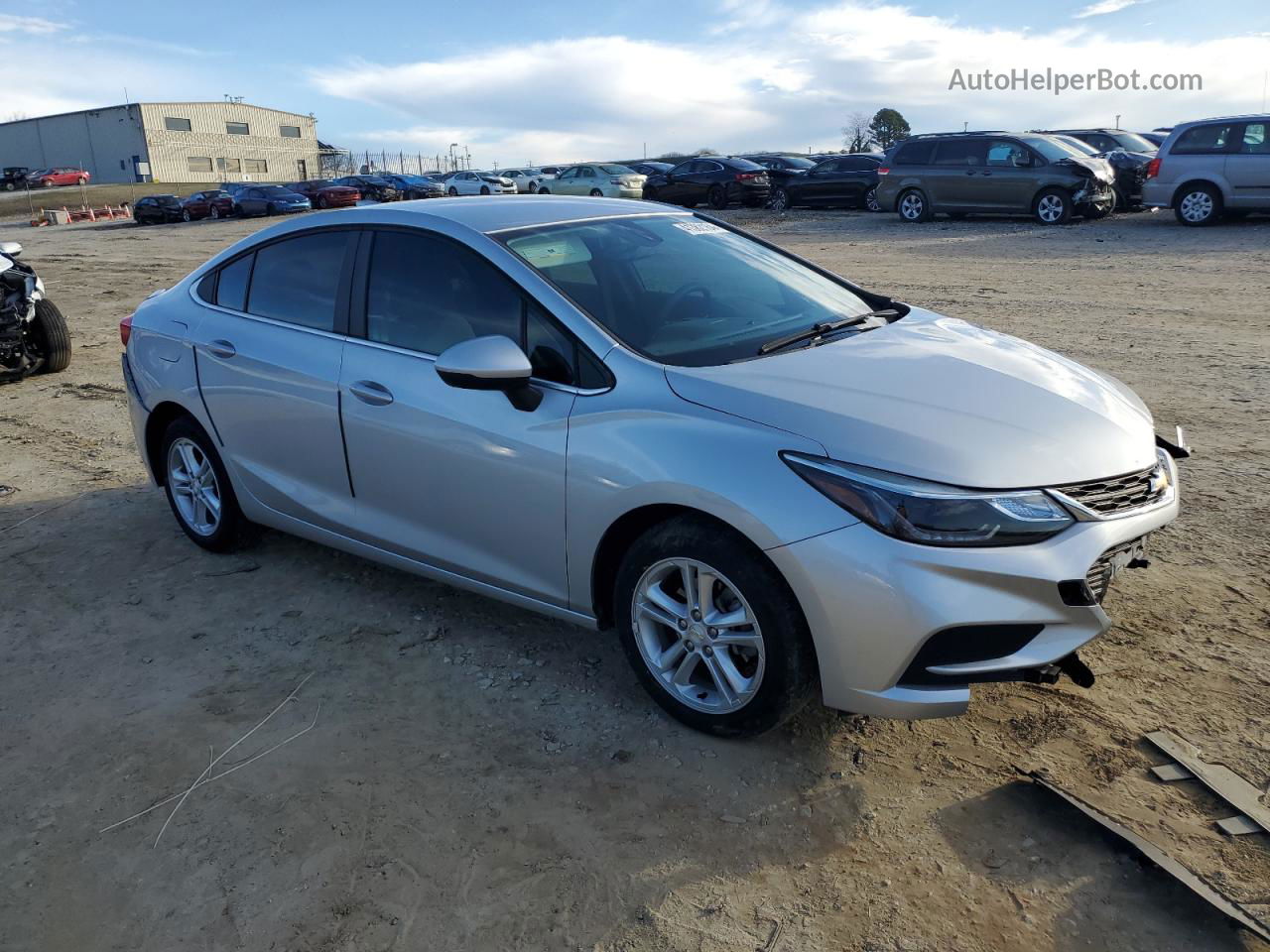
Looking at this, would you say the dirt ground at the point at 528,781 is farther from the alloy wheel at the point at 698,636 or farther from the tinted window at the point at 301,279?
the tinted window at the point at 301,279

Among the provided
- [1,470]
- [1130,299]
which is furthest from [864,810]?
[1130,299]

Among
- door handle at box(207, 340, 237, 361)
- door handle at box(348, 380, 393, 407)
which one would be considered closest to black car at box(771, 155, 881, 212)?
door handle at box(207, 340, 237, 361)

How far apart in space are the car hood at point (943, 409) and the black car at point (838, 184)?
72.6ft

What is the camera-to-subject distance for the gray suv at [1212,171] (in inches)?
648

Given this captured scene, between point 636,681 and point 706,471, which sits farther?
point 636,681

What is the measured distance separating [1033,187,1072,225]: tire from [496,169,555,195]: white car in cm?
2348

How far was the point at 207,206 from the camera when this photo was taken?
3956 cm

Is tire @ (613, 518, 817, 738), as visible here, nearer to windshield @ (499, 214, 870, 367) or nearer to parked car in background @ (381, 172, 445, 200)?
windshield @ (499, 214, 870, 367)

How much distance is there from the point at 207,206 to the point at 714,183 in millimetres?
22043

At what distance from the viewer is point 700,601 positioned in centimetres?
316

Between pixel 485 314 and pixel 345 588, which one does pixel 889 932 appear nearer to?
pixel 485 314

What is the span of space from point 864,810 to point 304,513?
266cm

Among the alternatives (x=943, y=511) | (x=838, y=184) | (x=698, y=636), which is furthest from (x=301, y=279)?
(x=838, y=184)

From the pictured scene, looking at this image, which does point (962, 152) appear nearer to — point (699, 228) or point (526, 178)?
point (699, 228)
